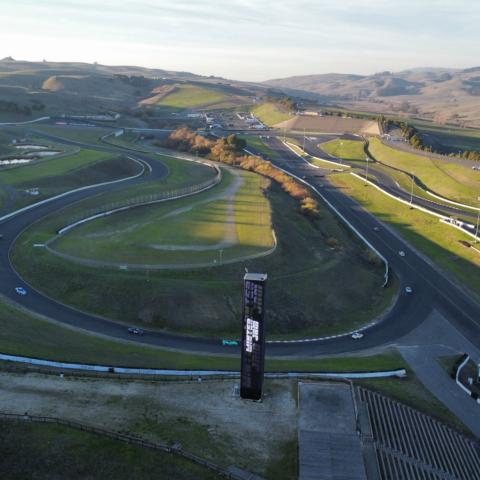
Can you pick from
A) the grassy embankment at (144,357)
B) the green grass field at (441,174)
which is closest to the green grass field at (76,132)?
the green grass field at (441,174)

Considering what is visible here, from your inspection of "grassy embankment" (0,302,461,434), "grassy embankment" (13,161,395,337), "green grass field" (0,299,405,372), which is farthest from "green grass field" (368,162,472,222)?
"green grass field" (0,299,405,372)

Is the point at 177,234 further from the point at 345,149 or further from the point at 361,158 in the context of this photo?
the point at 345,149

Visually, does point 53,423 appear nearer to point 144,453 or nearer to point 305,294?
point 144,453

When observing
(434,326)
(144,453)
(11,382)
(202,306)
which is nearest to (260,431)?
(144,453)

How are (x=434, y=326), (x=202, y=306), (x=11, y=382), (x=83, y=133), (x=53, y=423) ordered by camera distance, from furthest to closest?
1. (x=83, y=133)
2. (x=434, y=326)
3. (x=202, y=306)
4. (x=11, y=382)
5. (x=53, y=423)

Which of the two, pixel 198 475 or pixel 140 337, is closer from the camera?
pixel 198 475

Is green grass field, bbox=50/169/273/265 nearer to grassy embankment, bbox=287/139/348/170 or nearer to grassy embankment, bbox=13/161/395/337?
grassy embankment, bbox=13/161/395/337
